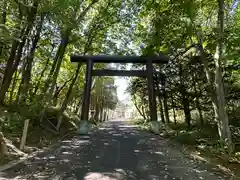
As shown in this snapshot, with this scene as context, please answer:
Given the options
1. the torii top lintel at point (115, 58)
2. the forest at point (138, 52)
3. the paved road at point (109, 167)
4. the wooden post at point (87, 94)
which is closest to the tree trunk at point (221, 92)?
the forest at point (138, 52)

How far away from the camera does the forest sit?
303 inches

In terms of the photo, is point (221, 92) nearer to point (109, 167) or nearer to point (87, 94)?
point (109, 167)

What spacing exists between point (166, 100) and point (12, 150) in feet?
40.6

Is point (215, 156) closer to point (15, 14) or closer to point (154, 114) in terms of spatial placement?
point (154, 114)

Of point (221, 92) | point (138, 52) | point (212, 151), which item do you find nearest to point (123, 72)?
point (138, 52)

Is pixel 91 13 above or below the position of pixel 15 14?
above

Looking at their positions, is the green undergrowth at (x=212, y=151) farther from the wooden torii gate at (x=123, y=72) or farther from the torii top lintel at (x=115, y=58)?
the torii top lintel at (x=115, y=58)

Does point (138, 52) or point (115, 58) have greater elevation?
→ point (138, 52)

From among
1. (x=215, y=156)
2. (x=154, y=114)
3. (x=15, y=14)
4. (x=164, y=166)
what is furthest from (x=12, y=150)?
(x=154, y=114)

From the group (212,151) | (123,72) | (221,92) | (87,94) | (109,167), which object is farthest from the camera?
(123,72)

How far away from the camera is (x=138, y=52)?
16266 millimetres

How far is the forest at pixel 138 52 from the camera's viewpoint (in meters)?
7.70

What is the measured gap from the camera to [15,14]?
8555 millimetres

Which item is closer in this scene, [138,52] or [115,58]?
[115,58]
